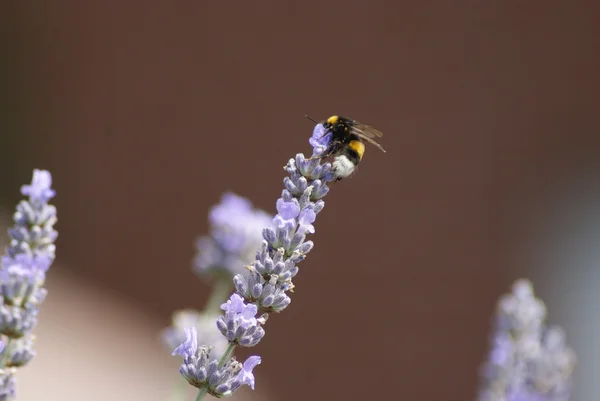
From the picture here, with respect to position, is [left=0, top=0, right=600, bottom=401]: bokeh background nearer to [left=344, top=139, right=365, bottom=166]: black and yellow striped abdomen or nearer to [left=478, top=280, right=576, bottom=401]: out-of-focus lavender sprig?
[left=478, top=280, right=576, bottom=401]: out-of-focus lavender sprig

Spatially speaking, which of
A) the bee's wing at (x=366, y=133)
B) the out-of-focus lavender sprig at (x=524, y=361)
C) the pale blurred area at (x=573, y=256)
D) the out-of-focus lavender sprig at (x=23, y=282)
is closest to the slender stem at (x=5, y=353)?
the out-of-focus lavender sprig at (x=23, y=282)

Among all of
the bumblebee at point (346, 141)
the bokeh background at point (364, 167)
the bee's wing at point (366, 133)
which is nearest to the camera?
the bumblebee at point (346, 141)

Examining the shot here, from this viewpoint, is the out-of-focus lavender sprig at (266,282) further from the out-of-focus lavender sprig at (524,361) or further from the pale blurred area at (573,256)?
the pale blurred area at (573,256)

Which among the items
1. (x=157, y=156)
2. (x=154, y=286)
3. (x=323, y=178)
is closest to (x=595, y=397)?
(x=154, y=286)

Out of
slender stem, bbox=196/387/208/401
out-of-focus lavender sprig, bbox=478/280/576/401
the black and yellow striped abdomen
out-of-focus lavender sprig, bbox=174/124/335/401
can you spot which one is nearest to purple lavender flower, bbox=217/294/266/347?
out-of-focus lavender sprig, bbox=174/124/335/401

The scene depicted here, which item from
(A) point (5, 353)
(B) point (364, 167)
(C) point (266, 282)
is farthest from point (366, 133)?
(B) point (364, 167)

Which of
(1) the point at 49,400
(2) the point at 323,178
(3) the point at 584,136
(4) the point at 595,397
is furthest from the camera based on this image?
(3) the point at 584,136

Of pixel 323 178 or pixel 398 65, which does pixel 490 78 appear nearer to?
pixel 398 65
